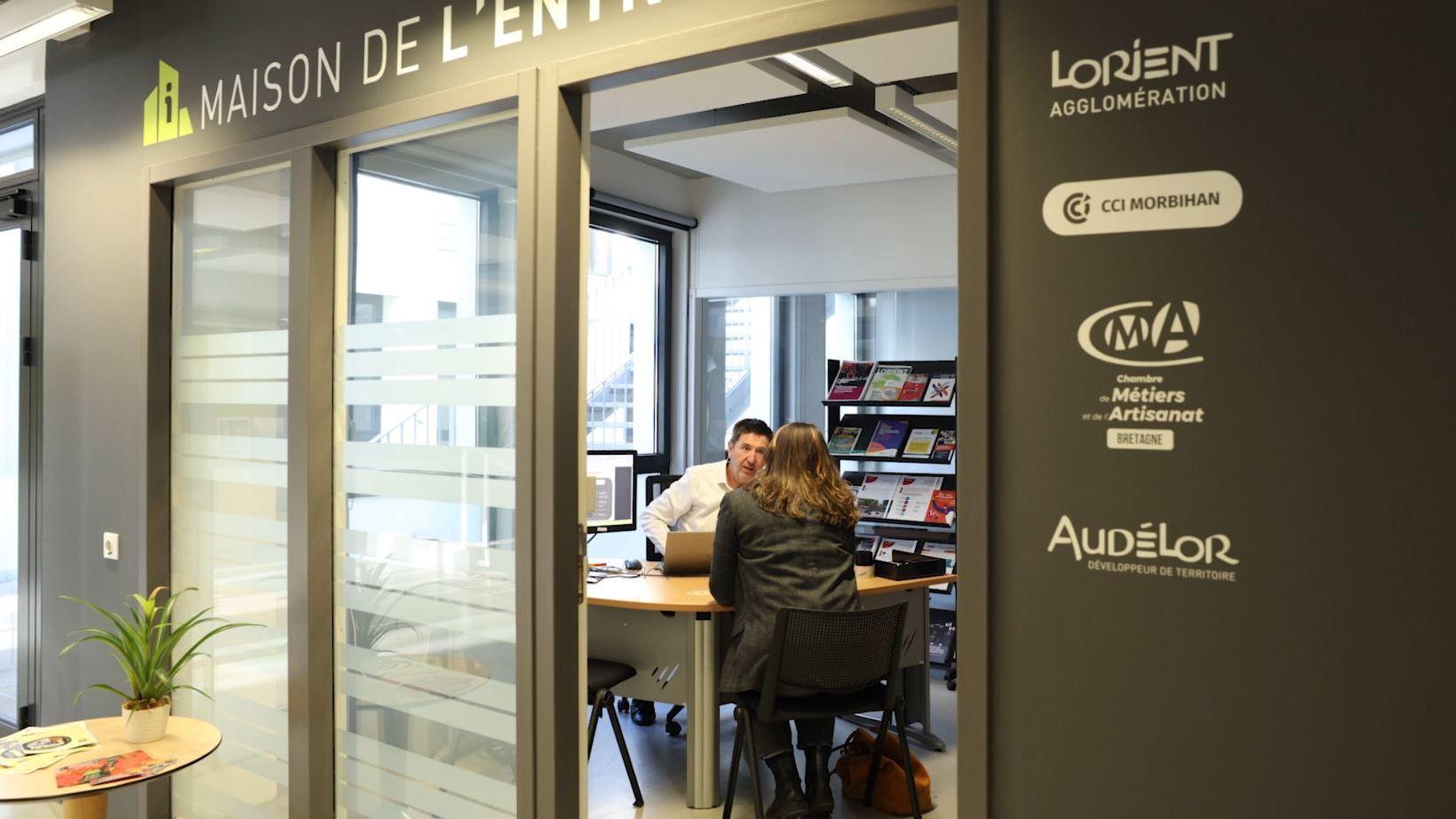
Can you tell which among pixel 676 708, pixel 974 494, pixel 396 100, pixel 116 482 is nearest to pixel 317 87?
pixel 396 100

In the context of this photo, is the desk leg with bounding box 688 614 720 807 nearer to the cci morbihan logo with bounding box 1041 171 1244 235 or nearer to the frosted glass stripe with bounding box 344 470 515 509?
the frosted glass stripe with bounding box 344 470 515 509

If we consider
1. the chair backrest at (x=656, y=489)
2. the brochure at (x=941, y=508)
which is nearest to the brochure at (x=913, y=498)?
the brochure at (x=941, y=508)

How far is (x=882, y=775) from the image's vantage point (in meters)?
4.03

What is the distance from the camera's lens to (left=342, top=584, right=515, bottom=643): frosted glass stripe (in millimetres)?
Result: 2738

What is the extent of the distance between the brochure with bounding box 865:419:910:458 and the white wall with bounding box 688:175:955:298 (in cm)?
85

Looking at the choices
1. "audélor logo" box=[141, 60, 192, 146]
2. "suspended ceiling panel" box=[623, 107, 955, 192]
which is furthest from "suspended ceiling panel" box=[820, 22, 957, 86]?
"audélor logo" box=[141, 60, 192, 146]

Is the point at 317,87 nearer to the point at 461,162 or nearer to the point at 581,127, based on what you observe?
the point at 461,162

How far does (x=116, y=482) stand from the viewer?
3.77m

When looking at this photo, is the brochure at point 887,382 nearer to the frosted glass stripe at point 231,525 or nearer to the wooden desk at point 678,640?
the wooden desk at point 678,640

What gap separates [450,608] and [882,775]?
1.96 metres

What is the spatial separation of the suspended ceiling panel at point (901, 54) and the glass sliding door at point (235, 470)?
81.7 inches

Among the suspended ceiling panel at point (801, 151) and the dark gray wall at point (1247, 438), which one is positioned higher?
the suspended ceiling panel at point (801, 151)

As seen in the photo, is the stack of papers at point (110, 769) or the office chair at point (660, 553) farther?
the office chair at point (660, 553)

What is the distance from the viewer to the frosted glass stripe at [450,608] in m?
2.74
